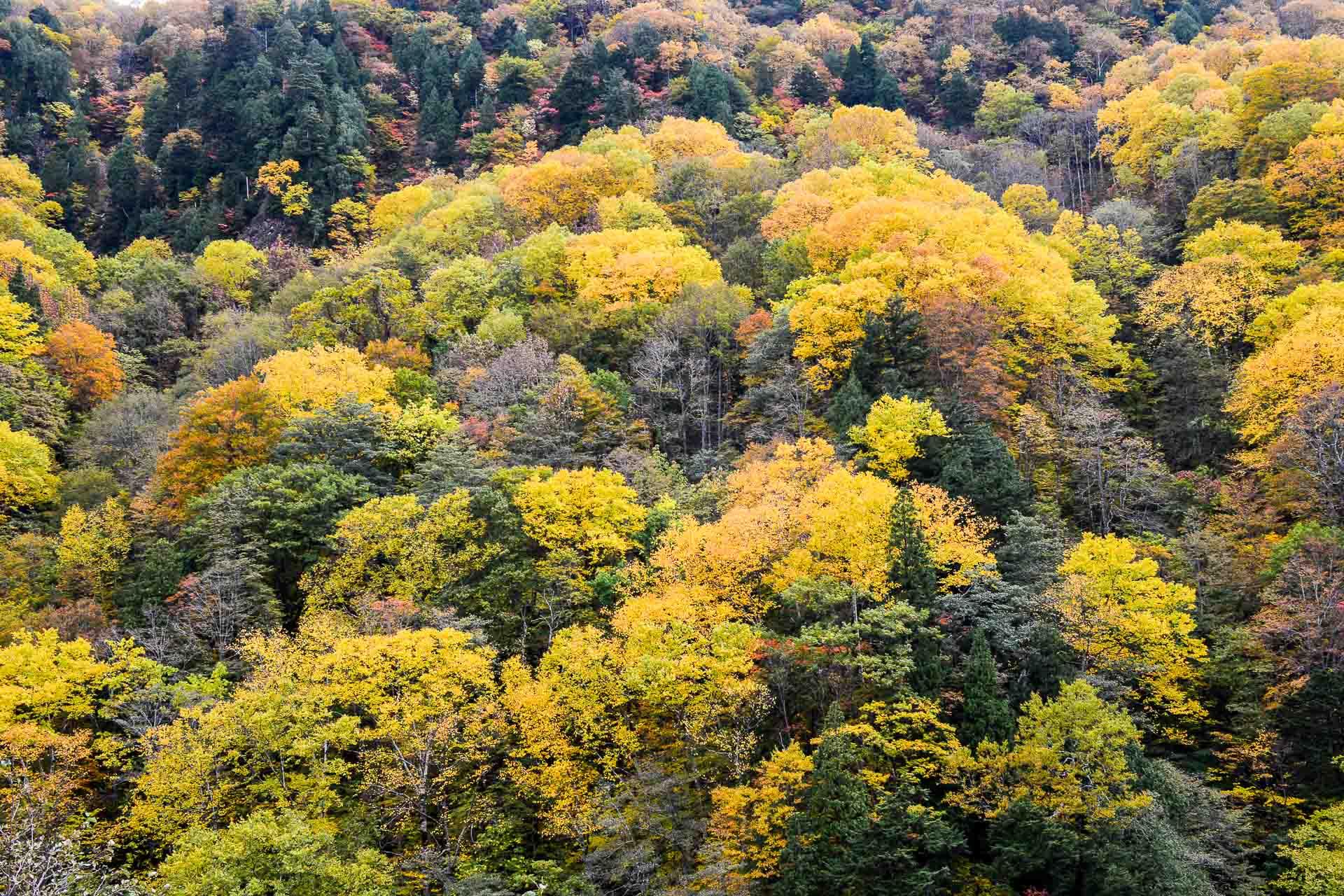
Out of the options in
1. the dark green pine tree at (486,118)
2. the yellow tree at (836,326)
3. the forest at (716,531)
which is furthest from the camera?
the dark green pine tree at (486,118)

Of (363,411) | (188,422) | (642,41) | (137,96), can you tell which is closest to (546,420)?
(363,411)

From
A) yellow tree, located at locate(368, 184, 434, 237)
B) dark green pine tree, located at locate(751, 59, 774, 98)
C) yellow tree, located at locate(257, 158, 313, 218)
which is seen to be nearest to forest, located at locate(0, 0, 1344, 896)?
yellow tree, located at locate(368, 184, 434, 237)

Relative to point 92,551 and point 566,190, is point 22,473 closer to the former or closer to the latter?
point 92,551

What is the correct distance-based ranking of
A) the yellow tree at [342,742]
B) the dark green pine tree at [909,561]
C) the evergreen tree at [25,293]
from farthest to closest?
the evergreen tree at [25,293] → the dark green pine tree at [909,561] → the yellow tree at [342,742]

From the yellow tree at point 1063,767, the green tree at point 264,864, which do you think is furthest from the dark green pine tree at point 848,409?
the green tree at point 264,864

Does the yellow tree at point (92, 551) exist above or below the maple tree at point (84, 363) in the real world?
below

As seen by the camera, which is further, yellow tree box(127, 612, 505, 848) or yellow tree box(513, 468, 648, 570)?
yellow tree box(513, 468, 648, 570)

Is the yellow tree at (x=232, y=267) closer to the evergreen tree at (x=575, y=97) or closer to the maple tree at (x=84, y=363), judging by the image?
the maple tree at (x=84, y=363)

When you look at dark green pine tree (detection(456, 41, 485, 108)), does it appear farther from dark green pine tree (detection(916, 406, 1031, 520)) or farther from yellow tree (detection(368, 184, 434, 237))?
dark green pine tree (detection(916, 406, 1031, 520))
